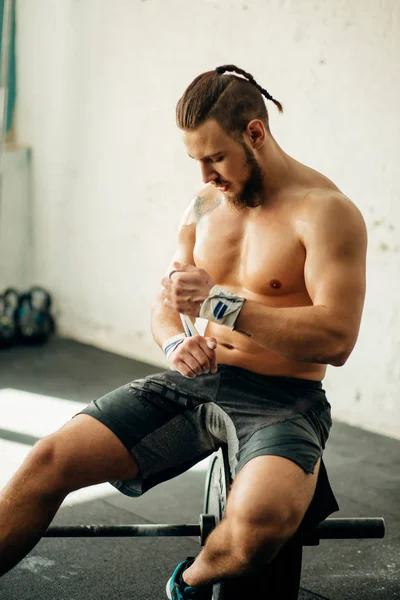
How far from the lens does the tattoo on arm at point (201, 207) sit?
2.29 metres

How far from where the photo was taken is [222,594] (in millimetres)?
1845

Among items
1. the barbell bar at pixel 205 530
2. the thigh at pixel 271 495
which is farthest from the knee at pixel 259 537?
the barbell bar at pixel 205 530

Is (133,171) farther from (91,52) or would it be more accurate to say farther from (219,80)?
(219,80)

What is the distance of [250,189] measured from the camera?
212 centimetres

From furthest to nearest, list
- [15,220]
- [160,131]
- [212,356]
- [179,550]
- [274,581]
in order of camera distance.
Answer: [15,220] < [160,131] < [179,550] < [212,356] < [274,581]

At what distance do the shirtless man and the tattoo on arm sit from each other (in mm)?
38

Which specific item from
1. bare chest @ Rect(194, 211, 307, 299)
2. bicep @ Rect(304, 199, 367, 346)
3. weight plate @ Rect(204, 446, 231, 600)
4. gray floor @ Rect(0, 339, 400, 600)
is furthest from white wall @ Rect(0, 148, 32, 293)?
bicep @ Rect(304, 199, 367, 346)

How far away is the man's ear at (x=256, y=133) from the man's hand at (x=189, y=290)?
0.38 metres

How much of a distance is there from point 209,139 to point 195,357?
1.73ft

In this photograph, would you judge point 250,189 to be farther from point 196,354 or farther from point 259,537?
point 259,537

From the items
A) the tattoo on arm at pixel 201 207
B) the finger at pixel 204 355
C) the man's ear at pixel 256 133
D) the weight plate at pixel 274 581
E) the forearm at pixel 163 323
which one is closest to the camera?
the weight plate at pixel 274 581

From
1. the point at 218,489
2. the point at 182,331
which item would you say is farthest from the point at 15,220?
the point at 218,489

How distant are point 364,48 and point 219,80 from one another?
57.2 inches

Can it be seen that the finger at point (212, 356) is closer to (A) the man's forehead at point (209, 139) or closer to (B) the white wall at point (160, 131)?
(A) the man's forehead at point (209, 139)
